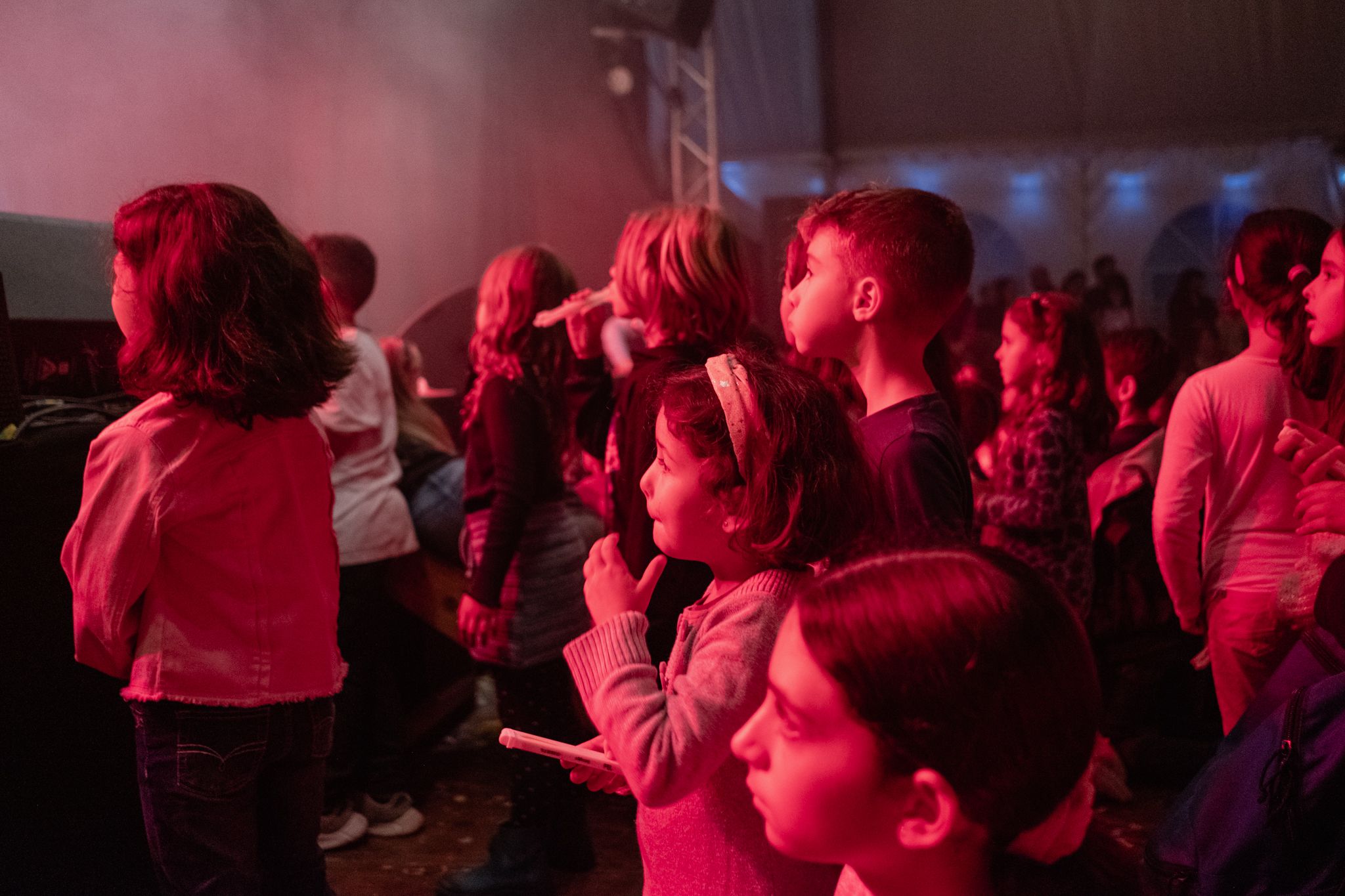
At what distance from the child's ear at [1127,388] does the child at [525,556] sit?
199cm

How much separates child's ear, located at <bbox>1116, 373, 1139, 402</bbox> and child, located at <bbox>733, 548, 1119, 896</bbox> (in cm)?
294

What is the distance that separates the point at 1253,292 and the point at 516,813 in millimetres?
2086

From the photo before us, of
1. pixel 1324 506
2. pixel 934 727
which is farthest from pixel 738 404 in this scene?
pixel 1324 506

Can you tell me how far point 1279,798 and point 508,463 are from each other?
173 cm

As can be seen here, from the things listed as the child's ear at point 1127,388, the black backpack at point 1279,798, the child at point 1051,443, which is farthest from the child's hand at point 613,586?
the child's ear at point 1127,388

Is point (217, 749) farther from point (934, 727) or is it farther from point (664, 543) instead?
point (934, 727)

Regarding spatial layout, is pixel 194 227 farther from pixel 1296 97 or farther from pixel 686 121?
pixel 1296 97

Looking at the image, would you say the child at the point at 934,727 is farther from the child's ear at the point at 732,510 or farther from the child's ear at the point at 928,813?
the child's ear at the point at 732,510

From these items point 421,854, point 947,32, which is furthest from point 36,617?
point 947,32

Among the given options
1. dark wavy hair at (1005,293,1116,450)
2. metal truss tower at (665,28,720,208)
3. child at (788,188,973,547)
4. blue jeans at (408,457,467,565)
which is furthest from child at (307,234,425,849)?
metal truss tower at (665,28,720,208)

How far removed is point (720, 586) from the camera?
1.40 m

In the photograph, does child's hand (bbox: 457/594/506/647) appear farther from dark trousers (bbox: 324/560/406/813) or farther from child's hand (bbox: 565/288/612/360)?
child's hand (bbox: 565/288/612/360)

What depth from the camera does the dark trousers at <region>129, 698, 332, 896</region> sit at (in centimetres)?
163

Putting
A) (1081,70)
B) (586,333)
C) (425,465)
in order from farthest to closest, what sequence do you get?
(1081,70), (425,465), (586,333)
